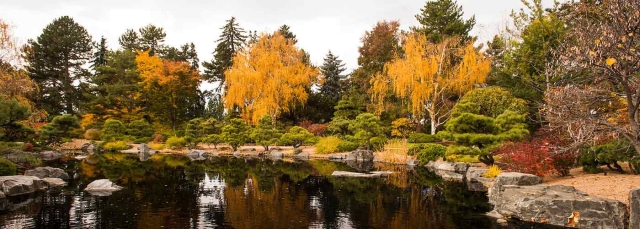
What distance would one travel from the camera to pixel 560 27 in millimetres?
15930

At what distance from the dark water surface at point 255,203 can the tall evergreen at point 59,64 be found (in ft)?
83.1

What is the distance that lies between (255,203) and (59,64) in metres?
35.6

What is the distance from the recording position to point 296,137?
960 inches

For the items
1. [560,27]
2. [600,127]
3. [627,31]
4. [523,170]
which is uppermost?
[560,27]

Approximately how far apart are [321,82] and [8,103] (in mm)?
22273

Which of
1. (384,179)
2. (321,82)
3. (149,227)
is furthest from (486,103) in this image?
(149,227)

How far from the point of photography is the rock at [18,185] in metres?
10.5

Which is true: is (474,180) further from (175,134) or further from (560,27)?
(175,134)

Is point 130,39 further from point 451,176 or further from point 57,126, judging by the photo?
point 451,176

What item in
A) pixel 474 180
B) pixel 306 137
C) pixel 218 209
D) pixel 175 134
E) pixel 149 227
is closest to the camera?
pixel 149 227

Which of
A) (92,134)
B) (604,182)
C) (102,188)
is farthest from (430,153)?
(92,134)

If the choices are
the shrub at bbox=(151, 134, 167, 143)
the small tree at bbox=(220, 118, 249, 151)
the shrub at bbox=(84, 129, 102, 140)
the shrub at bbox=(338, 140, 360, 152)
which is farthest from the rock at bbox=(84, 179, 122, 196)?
the shrub at bbox=(84, 129, 102, 140)

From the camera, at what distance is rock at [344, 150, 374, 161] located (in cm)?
2094

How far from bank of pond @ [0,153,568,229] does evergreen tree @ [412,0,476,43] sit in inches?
591
